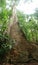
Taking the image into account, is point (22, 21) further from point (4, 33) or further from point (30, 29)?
point (4, 33)

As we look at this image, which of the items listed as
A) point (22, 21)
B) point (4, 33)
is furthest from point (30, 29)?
point (4, 33)

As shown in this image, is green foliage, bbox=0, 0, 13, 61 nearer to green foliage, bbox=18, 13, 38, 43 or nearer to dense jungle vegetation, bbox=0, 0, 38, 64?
dense jungle vegetation, bbox=0, 0, 38, 64

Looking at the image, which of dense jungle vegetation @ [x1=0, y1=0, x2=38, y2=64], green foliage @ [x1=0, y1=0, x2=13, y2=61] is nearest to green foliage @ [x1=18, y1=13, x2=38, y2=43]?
dense jungle vegetation @ [x1=0, y1=0, x2=38, y2=64]

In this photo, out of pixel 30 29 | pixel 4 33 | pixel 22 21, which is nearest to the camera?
pixel 4 33

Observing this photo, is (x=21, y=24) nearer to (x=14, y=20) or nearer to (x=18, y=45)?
(x=14, y=20)

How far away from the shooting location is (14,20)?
7.63 metres

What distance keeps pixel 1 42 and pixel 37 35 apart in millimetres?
2245

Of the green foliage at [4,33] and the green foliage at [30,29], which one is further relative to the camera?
the green foliage at [30,29]

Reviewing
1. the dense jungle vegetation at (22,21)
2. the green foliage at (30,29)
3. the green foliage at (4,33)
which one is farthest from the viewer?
the green foliage at (30,29)

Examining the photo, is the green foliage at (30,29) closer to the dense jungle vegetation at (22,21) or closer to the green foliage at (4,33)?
the dense jungle vegetation at (22,21)

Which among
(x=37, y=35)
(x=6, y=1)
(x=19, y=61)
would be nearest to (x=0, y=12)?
(x=6, y=1)

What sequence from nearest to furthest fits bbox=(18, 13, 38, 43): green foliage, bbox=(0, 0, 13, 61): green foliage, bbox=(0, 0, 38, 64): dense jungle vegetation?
bbox=(0, 0, 13, 61): green foliage → bbox=(0, 0, 38, 64): dense jungle vegetation → bbox=(18, 13, 38, 43): green foliage

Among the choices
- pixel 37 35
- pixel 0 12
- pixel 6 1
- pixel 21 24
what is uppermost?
pixel 6 1

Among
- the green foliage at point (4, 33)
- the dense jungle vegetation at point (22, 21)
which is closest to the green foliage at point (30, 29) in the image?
the dense jungle vegetation at point (22, 21)
